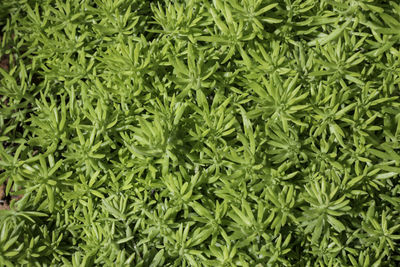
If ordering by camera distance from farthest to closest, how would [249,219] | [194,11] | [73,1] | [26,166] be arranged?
[73,1]
[194,11]
[26,166]
[249,219]

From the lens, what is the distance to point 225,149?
1.76 m

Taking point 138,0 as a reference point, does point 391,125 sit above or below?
below

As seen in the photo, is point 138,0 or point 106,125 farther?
point 138,0

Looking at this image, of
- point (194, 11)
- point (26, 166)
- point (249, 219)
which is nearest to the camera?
point (249, 219)

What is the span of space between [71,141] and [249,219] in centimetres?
93

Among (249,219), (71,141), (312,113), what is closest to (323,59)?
(312,113)

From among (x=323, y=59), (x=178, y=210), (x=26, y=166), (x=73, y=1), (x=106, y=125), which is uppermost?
(x=73, y=1)

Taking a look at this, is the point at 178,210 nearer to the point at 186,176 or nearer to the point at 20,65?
the point at 186,176

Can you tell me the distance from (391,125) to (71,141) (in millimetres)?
1551

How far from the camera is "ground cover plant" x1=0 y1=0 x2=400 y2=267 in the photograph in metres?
1.69

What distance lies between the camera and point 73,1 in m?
2.11

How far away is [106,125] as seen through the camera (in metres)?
1.83

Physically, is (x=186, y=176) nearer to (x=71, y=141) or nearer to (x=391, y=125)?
(x=71, y=141)

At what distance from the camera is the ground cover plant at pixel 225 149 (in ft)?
5.54
